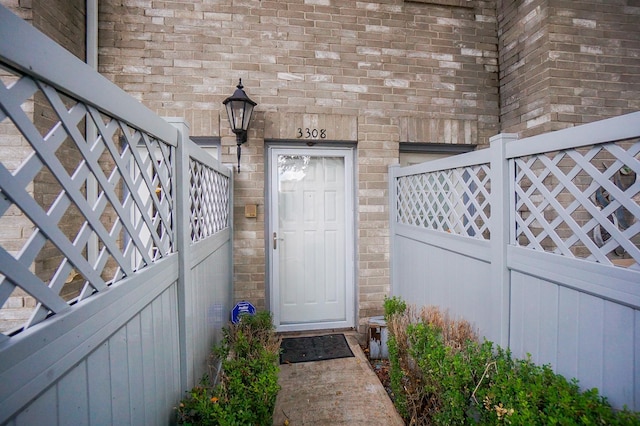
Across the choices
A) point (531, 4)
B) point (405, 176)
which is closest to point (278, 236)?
point (405, 176)


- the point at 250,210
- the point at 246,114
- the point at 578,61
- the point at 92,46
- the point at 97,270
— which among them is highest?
the point at 92,46

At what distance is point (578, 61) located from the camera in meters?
3.06

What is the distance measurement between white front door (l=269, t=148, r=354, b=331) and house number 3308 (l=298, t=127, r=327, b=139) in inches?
7.7

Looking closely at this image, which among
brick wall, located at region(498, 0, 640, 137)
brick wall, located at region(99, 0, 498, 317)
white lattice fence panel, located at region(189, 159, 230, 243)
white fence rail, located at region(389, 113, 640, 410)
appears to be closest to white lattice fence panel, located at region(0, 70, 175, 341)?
white lattice fence panel, located at region(189, 159, 230, 243)

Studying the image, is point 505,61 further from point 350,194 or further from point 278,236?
point 278,236

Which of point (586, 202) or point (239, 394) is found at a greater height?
point (586, 202)

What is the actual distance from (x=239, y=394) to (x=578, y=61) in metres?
3.99

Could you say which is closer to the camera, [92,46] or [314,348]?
[92,46]

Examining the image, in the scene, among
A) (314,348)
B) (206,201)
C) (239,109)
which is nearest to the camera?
(206,201)

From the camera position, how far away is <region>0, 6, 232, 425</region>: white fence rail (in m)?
0.64

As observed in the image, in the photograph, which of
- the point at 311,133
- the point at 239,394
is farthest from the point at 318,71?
the point at 239,394

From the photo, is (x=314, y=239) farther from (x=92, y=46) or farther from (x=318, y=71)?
(x=92, y=46)

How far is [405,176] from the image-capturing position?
3.25m

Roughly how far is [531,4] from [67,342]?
4.34m
